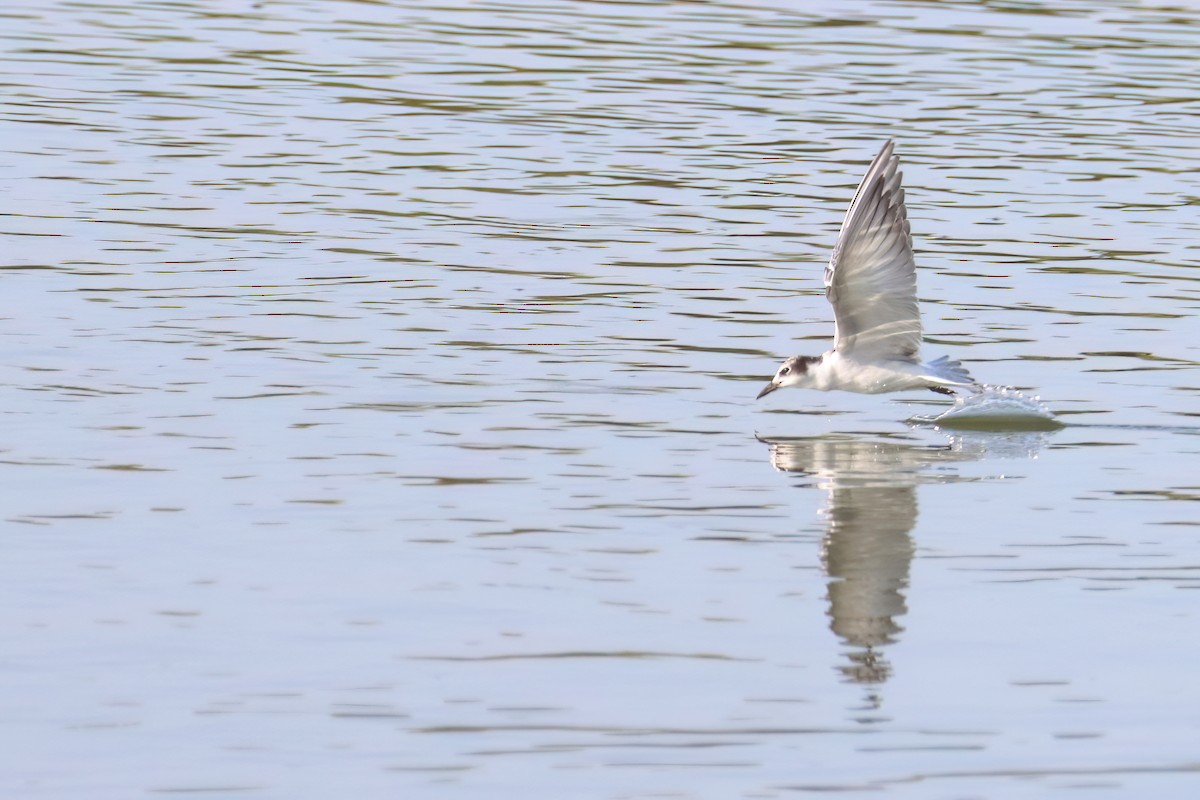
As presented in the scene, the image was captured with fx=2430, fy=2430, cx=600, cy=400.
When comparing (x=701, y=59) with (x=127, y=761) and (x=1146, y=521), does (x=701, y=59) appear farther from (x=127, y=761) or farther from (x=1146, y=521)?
(x=127, y=761)

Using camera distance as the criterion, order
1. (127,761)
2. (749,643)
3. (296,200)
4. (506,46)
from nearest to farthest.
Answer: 1. (127,761)
2. (749,643)
3. (296,200)
4. (506,46)

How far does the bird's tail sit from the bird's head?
0.70 metres

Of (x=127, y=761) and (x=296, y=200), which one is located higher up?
(x=296, y=200)

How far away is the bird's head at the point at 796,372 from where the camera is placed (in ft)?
48.9

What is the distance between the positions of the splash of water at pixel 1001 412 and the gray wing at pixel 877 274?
1.58 ft

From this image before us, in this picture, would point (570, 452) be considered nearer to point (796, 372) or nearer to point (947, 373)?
point (796, 372)

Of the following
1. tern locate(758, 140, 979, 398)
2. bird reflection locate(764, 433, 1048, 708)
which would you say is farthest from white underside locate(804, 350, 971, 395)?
bird reflection locate(764, 433, 1048, 708)

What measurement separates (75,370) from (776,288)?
241 inches

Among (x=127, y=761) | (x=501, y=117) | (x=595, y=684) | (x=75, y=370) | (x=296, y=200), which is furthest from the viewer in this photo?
(x=501, y=117)

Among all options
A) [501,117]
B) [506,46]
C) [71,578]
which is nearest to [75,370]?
[71,578]

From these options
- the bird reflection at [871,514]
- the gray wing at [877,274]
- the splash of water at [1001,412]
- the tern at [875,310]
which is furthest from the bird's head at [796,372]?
the splash of water at [1001,412]

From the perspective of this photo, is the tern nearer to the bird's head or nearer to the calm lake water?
the bird's head

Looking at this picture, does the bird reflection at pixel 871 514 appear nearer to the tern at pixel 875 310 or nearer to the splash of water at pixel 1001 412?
the splash of water at pixel 1001 412

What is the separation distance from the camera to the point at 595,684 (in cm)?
933
